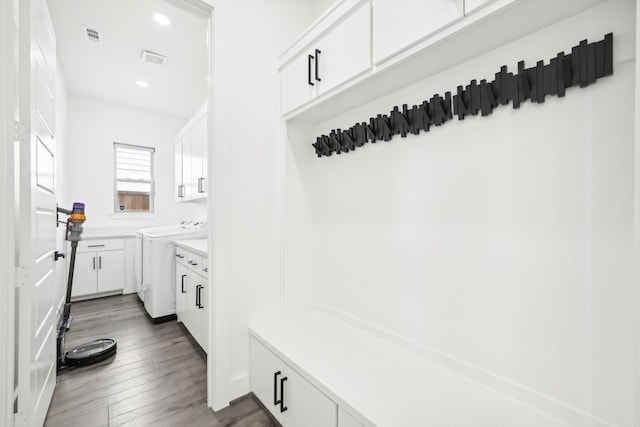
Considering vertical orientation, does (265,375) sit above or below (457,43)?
below

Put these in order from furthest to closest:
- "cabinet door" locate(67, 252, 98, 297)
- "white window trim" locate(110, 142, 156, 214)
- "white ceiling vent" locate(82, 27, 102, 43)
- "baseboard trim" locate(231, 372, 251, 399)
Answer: "white window trim" locate(110, 142, 156, 214)
"cabinet door" locate(67, 252, 98, 297)
"white ceiling vent" locate(82, 27, 102, 43)
"baseboard trim" locate(231, 372, 251, 399)

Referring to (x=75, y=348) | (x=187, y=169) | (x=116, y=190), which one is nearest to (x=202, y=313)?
(x=75, y=348)

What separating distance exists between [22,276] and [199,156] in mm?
2346

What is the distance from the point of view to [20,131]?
1.08 m

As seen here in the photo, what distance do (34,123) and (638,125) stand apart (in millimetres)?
2199

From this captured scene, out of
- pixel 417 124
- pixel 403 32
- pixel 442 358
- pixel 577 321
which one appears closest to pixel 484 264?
pixel 577 321

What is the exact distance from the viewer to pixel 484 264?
3.89 feet

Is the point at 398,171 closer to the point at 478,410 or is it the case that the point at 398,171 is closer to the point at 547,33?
the point at 547,33

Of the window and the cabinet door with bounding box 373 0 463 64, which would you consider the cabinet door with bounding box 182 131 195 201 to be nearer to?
the window

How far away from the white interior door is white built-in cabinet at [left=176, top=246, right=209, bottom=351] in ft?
2.83

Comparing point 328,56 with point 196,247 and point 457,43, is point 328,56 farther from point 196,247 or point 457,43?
point 196,247

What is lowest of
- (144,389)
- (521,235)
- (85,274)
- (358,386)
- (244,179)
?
(144,389)

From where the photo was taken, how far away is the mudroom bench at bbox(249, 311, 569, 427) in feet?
3.29

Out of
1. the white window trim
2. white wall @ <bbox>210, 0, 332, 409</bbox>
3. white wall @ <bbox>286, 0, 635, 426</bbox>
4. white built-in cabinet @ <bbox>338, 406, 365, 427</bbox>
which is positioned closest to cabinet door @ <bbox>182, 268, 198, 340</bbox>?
white wall @ <bbox>210, 0, 332, 409</bbox>
